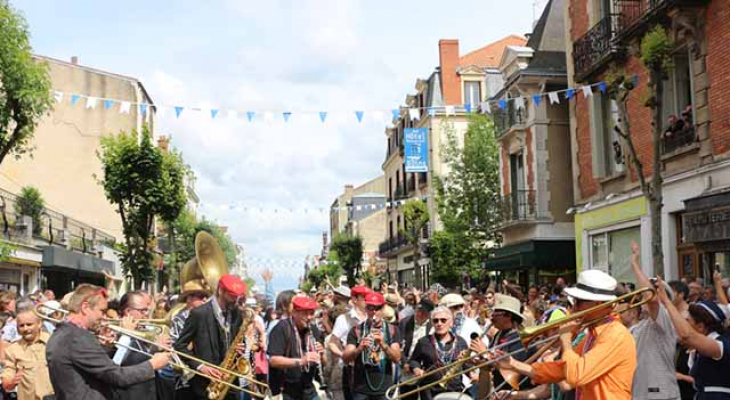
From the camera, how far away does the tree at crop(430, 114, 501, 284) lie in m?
31.3

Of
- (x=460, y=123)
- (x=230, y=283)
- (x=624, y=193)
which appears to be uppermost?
(x=460, y=123)

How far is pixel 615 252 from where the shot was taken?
19547 millimetres

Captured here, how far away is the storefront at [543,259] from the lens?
25.2 metres

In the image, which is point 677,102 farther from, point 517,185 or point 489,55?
point 489,55

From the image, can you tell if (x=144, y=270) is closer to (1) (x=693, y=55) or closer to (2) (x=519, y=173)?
(2) (x=519, y=173)

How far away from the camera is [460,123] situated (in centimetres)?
4378

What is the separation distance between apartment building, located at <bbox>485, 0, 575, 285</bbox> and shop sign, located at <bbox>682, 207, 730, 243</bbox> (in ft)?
32.0

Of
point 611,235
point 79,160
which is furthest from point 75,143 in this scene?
point 611,235

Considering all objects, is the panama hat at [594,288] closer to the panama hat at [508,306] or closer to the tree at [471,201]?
the panama hat at [508,306]

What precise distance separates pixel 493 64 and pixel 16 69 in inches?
1195

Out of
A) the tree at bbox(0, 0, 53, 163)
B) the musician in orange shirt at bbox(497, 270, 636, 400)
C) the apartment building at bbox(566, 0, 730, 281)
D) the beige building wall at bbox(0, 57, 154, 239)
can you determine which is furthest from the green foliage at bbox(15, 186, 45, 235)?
the musician in orange shirt at bbox(497, 270, 636, 400)

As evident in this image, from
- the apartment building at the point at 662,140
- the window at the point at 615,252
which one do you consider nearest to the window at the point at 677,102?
the apartment building at the point at 662,140

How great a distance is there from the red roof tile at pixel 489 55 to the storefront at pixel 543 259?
64.9ft

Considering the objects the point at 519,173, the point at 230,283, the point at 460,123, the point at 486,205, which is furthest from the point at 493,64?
the point at 230,283
